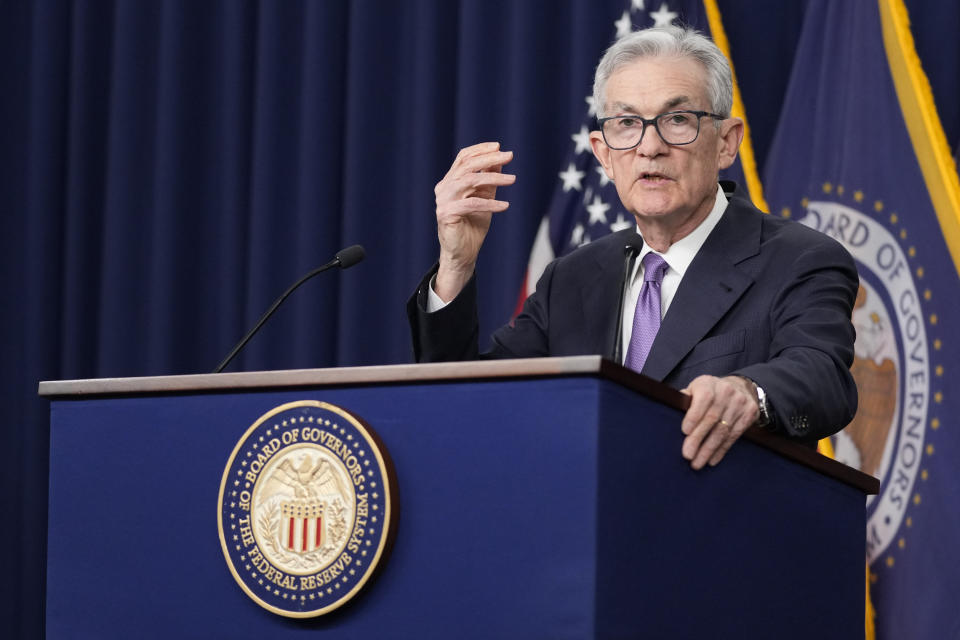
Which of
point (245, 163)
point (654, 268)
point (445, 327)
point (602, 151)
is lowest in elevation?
point (445, 327)

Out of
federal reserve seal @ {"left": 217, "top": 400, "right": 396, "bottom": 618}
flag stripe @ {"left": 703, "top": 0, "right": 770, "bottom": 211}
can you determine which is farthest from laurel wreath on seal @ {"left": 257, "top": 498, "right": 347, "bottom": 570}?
flag stripe @ {"left": 703, "top": 0, "right": 770, "bottom": 211}

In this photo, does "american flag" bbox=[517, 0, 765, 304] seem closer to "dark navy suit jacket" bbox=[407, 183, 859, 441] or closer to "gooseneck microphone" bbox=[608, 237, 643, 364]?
"dark navy suit jacket" bbox=[407, 183, 859, 441]

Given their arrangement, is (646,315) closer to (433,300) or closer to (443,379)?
(433,300)

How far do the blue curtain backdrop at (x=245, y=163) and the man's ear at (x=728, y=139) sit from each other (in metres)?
1.48

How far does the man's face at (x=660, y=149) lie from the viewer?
2.18 meters

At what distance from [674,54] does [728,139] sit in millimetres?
208

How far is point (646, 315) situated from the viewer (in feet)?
7.00

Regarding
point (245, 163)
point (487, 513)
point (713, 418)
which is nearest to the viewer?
point (487, 513)

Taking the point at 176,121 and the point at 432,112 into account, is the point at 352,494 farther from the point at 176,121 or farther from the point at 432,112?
the point at 176,121

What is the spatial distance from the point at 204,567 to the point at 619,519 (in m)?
0.56

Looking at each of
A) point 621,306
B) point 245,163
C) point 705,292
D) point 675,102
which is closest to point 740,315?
point 705,292

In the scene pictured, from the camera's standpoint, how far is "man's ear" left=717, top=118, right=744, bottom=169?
2.29 meters

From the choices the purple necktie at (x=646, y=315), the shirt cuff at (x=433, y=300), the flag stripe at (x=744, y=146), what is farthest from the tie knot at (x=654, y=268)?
the flag stripe at (x=744, y=146)

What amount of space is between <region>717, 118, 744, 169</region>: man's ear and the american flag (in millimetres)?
1360
